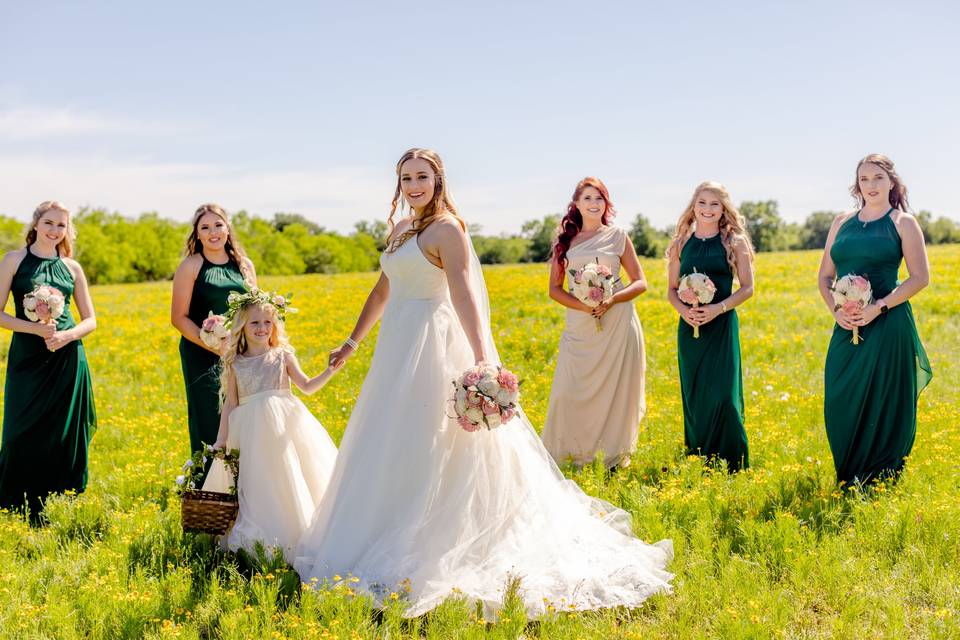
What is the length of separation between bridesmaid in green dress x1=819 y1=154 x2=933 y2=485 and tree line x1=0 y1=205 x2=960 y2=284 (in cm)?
3792

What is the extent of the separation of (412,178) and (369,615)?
306 cm

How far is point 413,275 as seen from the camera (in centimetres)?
612

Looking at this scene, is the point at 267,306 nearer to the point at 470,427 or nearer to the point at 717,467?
the point at 470,427

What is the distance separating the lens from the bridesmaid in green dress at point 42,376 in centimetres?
793

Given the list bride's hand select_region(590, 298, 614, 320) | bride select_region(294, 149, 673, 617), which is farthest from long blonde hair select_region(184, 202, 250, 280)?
bride's hand select_region(590, 298, 614, 320)

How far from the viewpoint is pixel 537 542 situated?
5.89 meters

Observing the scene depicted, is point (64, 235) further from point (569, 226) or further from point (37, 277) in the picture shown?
point (569, 226)

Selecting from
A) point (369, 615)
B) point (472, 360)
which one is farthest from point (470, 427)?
point (369, 615)

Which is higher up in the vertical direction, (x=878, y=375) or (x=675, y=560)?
(x=878, y=375)

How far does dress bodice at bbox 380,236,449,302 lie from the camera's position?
6.05 m

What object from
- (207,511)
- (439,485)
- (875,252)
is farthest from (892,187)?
(207,511)

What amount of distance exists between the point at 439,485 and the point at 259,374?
184 cm

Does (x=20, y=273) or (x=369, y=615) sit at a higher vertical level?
(x=20, y=273)

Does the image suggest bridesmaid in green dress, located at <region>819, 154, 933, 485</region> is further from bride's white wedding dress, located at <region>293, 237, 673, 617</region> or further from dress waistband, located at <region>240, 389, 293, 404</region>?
dress waistband, located at <region>240, 389, 293, 404</region>
